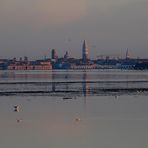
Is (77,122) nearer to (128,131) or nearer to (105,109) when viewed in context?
(128,131)

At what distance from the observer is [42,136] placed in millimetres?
17688

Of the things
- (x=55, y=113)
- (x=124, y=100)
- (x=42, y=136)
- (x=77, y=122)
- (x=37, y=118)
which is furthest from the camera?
(x=124, y=100)

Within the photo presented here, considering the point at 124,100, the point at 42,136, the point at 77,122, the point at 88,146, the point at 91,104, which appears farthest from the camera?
the point at 124,100

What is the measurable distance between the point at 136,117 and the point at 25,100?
10631mm

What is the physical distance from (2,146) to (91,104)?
12.4m

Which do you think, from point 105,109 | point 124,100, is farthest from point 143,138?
point 124,100

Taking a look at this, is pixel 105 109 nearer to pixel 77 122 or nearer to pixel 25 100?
pixel 77 122

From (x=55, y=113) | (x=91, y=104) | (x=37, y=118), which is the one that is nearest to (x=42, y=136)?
(x=37, y=118)

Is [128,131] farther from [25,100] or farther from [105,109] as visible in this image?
[25,100]

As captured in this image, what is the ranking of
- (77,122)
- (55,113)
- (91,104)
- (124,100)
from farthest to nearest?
(124,100), (91,104), (55,113), (77,122)

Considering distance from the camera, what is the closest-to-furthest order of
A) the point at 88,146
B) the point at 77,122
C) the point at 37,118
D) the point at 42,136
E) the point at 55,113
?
the point at 88,146 < the point at 42,136 < the point at 77,122 < the point at 37,118 < the point at 55,113

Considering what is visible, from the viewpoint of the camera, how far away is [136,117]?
72.6 feet

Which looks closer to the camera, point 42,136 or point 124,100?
point 42,136

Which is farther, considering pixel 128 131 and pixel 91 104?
pixel 91 104
